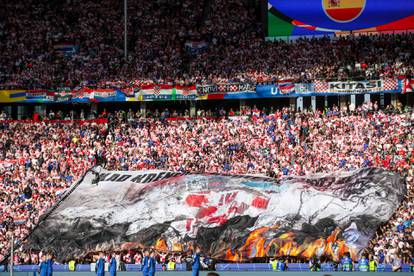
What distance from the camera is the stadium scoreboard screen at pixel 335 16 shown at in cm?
6391

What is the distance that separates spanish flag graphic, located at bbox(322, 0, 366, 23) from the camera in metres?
64.3

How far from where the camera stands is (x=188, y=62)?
2606 inches

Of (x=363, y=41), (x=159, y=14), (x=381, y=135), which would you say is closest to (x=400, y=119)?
(x=381, y=135)

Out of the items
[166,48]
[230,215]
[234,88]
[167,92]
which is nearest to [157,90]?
[167,92]

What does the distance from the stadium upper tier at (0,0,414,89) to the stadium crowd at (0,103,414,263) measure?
15.2 ft

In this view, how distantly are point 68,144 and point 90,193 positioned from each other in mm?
9649

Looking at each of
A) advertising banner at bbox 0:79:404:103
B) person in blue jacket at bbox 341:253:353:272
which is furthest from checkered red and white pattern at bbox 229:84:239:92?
person in blue jacket at bbox 341:253:353:272

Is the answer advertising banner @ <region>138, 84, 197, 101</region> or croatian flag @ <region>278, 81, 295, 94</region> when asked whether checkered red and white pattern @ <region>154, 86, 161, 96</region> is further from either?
croatian flag @ <region>278, 81, 295, 94</region>

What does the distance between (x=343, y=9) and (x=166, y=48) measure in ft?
47.6

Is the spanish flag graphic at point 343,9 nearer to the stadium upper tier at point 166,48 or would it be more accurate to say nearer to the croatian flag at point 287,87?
the stadium upper tier at point 166,48

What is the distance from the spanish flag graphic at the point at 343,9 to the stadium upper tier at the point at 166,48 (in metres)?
2.11

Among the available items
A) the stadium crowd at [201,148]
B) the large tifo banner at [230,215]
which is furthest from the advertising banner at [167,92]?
the large tifo banner at [230,215]

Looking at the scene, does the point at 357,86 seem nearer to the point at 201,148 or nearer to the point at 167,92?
the point at 201,148

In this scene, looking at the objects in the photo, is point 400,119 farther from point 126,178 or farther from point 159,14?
point 159,14
